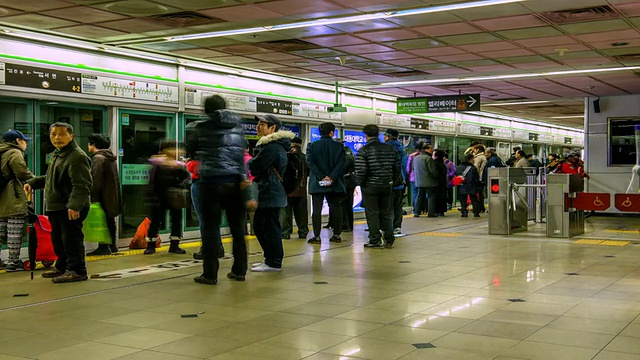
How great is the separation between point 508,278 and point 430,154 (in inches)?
330

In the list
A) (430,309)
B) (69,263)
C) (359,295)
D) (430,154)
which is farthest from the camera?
(430,154)

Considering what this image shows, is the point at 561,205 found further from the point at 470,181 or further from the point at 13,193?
the point at 13,193

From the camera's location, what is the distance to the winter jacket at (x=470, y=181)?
15.2m

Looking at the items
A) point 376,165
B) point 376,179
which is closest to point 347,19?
point 376,165

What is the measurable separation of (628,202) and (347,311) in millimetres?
7231

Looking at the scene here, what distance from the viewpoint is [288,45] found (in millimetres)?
10023

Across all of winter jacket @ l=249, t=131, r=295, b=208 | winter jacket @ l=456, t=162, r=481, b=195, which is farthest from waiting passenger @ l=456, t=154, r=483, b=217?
winter jacket @ l=249, t=131, r=295, b=208

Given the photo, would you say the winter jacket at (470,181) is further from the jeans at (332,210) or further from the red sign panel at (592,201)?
the jeans at (332,210)

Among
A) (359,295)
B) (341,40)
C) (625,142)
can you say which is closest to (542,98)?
(625,142)

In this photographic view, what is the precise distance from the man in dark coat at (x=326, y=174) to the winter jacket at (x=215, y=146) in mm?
3325

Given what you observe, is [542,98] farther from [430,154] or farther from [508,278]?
[508,278]

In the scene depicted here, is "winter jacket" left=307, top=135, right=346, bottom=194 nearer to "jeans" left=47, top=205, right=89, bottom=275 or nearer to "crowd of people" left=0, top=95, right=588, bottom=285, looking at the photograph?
"crowd of people" left=0, top=95, right=588, bottom=285

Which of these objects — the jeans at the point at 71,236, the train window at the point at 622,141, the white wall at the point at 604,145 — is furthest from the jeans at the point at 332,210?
the train window at the point at 622,141

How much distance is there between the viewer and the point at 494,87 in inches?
601
